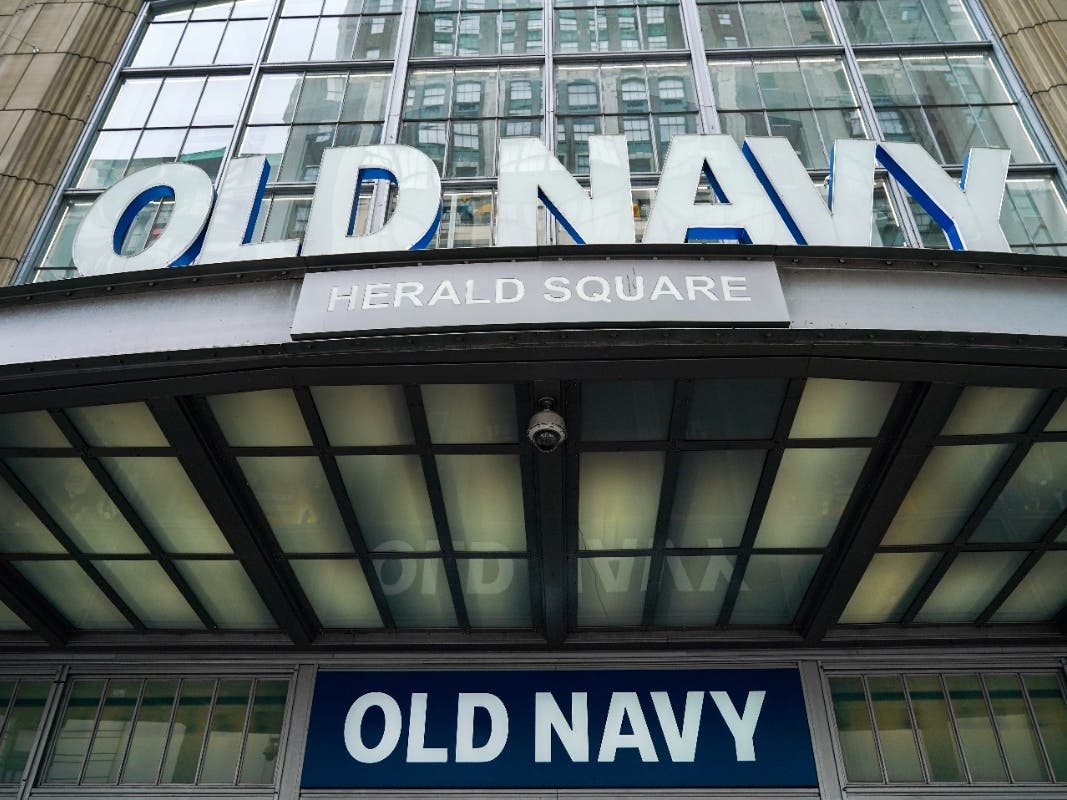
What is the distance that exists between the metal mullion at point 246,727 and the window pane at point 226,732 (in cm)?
2

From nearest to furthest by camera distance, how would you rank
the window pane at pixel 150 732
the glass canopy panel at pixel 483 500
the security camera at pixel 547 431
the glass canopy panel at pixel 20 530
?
the security camera at pixel 547 431, the glass canopy panel at pixel 483 500, the glass canopy panel at pixel 20 530, the window pane at pixel 150 732

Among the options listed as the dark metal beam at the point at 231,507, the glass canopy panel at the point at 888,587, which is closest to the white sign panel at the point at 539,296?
the dark metal beam at the point at 231,507

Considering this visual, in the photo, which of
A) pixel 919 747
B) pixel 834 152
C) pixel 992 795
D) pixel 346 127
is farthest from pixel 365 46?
pixel 992 795

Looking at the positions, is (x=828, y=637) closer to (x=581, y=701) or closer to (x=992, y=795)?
(x=992, y=795)

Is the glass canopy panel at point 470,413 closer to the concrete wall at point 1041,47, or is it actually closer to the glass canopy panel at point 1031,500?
the glass canopy panel at point 1031,500

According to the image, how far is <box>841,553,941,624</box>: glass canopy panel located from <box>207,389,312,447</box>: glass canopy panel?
770cm

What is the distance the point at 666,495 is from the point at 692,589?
2.12 meters

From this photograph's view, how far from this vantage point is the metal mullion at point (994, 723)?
34.6ft

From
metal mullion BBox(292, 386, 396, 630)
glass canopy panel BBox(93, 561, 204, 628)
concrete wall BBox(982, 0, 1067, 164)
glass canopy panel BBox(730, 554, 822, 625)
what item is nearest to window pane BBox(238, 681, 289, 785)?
glass canopy panel BBox(93, 561, 204, 628)

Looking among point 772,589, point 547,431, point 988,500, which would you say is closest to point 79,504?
point 547,431

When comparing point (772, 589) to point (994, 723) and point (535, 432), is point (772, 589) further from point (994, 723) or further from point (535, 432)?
point (535, 432)

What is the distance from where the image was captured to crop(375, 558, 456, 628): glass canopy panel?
10.5 metres

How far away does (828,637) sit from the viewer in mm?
11227

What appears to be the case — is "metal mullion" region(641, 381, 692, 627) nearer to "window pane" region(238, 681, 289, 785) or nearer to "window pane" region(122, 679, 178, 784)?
"window pane" region(238, 681, 289, 785)
